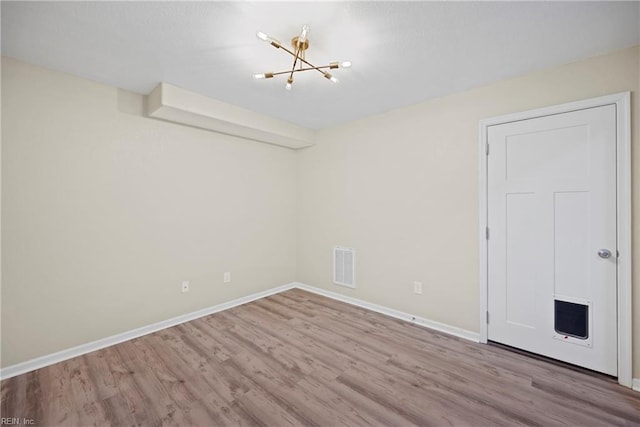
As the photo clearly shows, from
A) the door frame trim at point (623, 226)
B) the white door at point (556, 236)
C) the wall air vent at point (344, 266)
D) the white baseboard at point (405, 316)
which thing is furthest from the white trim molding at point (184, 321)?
the door frame trim at point (623, 226)

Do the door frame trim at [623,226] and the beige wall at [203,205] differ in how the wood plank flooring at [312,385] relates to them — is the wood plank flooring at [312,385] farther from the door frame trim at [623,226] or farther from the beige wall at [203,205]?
the beige wall at [203,205]

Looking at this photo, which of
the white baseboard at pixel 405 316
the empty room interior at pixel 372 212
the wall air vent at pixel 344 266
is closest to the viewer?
the empty room interior at pixel 372 212

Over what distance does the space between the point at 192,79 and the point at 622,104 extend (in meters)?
3.49

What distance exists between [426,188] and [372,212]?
2.46 feet

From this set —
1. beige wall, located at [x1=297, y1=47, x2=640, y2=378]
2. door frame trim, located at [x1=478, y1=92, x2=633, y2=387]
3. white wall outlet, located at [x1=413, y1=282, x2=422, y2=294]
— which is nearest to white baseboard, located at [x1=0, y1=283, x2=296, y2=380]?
beige wall, located at [x1=297, y1=47, x2=640, y2=378]

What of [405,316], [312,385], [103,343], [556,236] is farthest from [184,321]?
[556,236]

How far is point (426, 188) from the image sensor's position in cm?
286

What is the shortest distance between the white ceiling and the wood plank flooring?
2503 mm

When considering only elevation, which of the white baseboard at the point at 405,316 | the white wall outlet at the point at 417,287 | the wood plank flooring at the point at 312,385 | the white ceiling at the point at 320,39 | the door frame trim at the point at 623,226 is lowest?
the wood plank flooring at the point at 312,385

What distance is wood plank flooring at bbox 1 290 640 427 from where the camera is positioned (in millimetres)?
1630

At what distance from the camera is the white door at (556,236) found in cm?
197

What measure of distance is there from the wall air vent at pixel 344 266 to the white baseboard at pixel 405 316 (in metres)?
0.21

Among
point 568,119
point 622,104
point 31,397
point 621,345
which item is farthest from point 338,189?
point 31,397

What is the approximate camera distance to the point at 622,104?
6.23 ft
